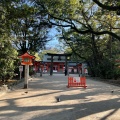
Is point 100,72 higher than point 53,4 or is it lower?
lower

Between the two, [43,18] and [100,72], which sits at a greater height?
[43,18]

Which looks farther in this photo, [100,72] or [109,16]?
[100,72]

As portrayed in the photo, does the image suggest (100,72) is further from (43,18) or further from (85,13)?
(43,18)

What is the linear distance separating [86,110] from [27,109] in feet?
8.08

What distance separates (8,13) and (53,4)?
21.6 feet

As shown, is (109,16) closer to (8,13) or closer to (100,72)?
(100,72)

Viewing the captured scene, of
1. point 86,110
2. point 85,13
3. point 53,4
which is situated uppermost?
point 85,13

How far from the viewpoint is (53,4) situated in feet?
70.2

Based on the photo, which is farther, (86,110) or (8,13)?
(8,13)

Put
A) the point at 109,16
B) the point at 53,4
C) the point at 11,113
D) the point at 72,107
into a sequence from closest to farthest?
1. the point at 11,113
2. the point at 72,107
3. the point at 53,4
4. the point at 109,16

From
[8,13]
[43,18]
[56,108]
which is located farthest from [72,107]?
[43,18]

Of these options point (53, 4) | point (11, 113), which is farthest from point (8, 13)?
point (11, 113)

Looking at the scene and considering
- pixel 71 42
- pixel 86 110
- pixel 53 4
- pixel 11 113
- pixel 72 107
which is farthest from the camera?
pixel 71 42

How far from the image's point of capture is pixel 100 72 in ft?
121
